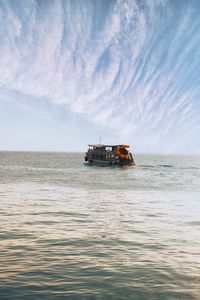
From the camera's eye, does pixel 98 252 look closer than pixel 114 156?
Yes

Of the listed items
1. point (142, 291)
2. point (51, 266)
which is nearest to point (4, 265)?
point (51, 266)

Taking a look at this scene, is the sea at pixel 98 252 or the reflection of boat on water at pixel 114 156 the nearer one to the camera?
the sea at pixel 98 252

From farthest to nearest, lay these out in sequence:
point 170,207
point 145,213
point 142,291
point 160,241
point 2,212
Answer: point 170,207 → point 145,213 → point 2,212 → point 160,241 → point 142,291

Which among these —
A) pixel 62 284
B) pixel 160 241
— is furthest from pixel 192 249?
pixel 62 284

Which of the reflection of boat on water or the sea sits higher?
the reflection of boat on water

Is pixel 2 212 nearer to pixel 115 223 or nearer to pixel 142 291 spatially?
pixel 115 223

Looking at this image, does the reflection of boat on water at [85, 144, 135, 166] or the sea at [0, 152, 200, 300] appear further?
the reflection of boat on water at [85, 144, 135, 166]

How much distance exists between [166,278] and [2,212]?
14.2 m

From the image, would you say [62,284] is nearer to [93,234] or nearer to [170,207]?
[93,234]

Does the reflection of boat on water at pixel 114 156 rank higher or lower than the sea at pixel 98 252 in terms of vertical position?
higher

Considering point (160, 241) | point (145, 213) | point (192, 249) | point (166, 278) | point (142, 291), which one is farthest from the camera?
point (145, 213)

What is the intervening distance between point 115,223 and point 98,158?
82.2m

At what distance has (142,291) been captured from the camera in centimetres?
955

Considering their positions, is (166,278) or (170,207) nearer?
(166,278)
